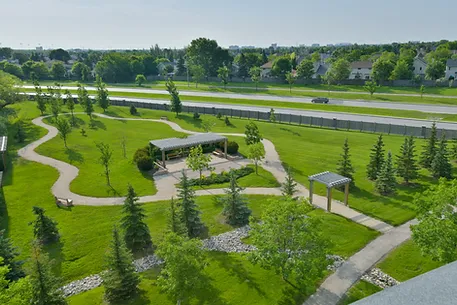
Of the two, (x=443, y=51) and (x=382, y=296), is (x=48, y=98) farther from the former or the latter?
(x=443, y=51)

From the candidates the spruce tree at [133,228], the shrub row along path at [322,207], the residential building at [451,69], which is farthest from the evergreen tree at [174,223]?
the residential building at [451,69]

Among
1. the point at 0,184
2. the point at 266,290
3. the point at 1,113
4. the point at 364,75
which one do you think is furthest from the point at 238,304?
the point at 364,75

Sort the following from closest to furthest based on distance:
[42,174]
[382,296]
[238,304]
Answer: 1. [382,296]
2. [238,304]
3. [42,174]

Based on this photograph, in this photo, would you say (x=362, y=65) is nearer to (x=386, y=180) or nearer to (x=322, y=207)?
(x=386, y=180)

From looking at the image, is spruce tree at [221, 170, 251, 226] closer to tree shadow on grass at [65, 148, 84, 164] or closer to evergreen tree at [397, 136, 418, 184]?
evergreen tree at [397, 136, 418, 184]

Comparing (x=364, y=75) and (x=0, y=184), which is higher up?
(x=364, y=75)

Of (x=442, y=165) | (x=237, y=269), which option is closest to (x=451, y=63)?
(x=442, y=165)
